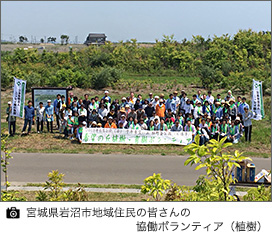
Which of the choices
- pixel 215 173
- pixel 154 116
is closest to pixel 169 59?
pixel 154 116

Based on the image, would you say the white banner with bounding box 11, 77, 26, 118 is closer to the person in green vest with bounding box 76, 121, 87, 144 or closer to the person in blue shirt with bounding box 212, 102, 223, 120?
the person in green vest with bounding box 76, 121, 87, 144

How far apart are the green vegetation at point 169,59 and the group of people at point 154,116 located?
39.8 ft

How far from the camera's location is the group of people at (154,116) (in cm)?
1564

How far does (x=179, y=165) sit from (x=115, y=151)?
265cm

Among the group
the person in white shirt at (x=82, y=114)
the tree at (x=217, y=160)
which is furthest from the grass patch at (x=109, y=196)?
the person in white shirt at (x=82, y=114)

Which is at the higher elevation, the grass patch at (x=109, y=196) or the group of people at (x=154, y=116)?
the group of people at (x=154, y=116)

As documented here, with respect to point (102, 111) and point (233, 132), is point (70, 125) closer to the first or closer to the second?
point (102, 111)

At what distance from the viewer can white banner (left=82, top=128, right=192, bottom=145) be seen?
15523 mm

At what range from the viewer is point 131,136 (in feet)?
51.1

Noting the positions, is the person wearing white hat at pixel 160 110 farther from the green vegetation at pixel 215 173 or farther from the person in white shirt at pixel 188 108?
the green vegetation at pixel 215 173

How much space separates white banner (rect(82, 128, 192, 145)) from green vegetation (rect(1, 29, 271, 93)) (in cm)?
1356

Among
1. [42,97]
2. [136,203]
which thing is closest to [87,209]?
[136,203]

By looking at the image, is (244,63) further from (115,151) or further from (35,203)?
(35,203)

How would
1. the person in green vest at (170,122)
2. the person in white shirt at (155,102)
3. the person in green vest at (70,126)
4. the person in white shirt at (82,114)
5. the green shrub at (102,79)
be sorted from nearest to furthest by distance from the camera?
the person in green vest at (170,122), the person in green vest at (70,126), the person in white shirt at (82,114), the person in white shirt at (155,102), the green shrub at (102,79)
